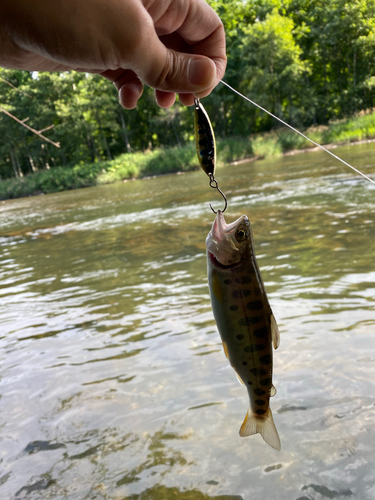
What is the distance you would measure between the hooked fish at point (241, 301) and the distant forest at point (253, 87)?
2125 inches

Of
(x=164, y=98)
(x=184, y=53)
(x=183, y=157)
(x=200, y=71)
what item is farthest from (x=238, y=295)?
(x=183, y=157)

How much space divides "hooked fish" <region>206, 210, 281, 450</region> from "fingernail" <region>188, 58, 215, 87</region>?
632 mm

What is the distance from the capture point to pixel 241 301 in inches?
81.4

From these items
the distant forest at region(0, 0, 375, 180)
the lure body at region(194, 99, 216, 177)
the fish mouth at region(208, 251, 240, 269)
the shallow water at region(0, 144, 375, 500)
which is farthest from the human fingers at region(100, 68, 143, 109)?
the distant forest at region(0, 0, 375, 180)

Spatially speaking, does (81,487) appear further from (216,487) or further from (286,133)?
(286,133)

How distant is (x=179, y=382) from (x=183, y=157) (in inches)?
1694

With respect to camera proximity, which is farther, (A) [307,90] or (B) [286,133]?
(A) [307,90]

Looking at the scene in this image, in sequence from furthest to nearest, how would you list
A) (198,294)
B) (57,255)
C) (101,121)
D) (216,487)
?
(101,121) < (57,255) < (198,294) < (216,487)

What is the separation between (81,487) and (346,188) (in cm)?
1346

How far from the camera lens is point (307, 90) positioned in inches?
2201

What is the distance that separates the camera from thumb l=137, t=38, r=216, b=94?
6.92 ft

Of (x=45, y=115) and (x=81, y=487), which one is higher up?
(x=45, y=115)

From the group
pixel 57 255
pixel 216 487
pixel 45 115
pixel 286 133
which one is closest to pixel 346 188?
pixel 57 255

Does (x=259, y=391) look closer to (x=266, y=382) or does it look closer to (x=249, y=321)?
(x=266, y=382)
